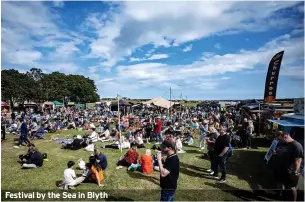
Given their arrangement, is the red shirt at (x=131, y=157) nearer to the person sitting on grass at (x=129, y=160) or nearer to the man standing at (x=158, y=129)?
the person sitting on grass at (x=129, y=160)

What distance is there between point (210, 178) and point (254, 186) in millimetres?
1587

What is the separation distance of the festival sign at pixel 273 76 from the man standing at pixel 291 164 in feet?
32.8

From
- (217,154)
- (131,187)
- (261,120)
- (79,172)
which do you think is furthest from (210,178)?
(261,120)

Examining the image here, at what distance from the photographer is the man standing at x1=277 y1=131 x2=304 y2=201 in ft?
20.3

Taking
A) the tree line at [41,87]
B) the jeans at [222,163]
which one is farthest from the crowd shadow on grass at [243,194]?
the tree line at [41,87]

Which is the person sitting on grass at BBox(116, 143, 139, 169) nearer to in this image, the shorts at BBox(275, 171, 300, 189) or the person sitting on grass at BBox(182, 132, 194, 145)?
the shorts at BBox(275, 171, 300, 189)

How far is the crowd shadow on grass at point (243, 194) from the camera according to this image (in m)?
7.22

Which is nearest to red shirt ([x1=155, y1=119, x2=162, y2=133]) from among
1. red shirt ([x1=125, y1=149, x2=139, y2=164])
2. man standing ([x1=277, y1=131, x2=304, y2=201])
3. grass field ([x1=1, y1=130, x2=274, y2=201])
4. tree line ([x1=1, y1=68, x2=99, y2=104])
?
grass field ([x1=1, y1=130, x2=274, y2=201])

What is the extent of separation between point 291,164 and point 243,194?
2030 mm

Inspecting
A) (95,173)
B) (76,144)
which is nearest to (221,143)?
(95,173)

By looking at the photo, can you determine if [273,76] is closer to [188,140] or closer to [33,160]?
[188,140]

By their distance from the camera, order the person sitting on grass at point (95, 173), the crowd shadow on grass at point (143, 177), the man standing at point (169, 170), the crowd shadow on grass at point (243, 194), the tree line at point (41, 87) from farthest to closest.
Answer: the tree line at point (41, 87) < the crowd shadow on grass at point (143, 177) < the person sitting on grass at point (95, 173) < the crowd shadow on grass at point (243, 194) < the man standing at point (169, 170)

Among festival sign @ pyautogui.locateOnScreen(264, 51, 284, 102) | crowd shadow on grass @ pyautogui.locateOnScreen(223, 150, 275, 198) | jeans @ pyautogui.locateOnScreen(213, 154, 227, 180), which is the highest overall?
festival sign @ pyautogui.locateOnScreen(264, 51, 284, 102)

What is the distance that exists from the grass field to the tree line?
1912 inches
